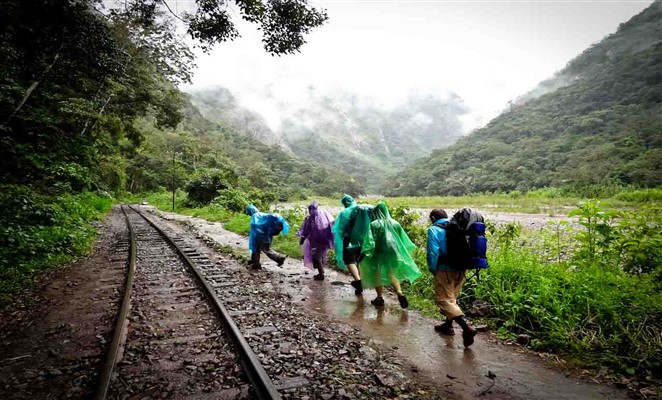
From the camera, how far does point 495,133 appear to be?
3287 inches

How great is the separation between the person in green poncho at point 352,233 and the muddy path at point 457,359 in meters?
0.63

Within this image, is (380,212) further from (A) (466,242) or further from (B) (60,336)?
(B) (60,336)

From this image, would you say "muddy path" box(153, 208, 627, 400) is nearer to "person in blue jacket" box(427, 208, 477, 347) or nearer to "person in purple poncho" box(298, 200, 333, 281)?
"person in blue jacket" box(427, 208, 477, 347)

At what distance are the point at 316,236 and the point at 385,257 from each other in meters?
2.02

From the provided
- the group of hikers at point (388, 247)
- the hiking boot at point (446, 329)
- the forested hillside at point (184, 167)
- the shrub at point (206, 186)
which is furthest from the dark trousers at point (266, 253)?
the shrub at point (206, 186)

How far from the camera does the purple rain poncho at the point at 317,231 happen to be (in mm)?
6855

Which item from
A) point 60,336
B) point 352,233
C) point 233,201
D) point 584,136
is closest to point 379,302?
point 352,233

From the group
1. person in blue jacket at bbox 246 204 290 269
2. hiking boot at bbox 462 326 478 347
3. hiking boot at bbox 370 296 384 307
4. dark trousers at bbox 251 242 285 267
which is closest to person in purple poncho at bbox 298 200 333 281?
person in blue jacket at bbox 246 204 290 269

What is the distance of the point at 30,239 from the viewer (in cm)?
744

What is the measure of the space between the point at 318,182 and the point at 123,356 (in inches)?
2930

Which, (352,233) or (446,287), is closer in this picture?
(446,287)

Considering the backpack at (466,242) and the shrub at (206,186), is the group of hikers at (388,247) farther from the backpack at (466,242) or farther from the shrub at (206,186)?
the shrub at (206,186)

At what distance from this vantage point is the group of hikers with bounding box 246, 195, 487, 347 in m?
4.12

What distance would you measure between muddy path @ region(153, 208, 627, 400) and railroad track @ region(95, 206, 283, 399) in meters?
1.53
